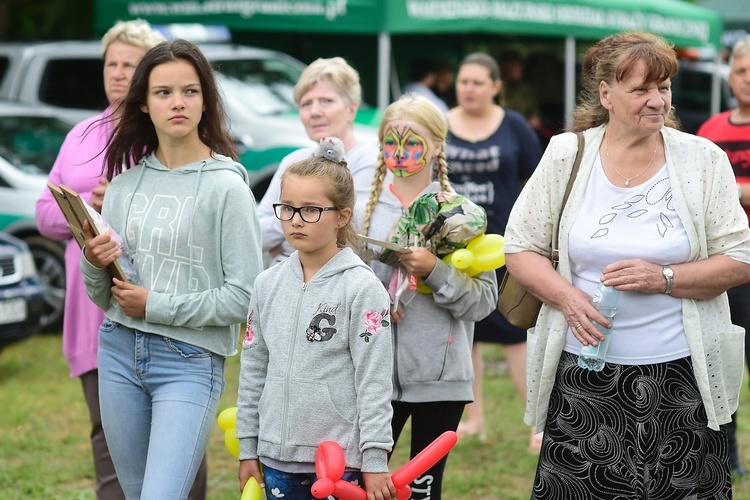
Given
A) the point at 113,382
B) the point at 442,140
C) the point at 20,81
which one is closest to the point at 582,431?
the point at 442,140

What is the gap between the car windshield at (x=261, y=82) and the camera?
35.6ft

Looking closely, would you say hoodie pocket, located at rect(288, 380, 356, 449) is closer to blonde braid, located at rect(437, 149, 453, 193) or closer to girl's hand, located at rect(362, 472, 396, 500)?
girl's hand, located at rect(362, 472, 396, 500)

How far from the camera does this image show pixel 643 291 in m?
3.24

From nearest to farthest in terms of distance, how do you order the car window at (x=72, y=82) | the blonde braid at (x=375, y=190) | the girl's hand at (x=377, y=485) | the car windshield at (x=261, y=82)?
the girl's hand at (x=377, y=485) → the blonde braid at (x=375, y=190) → the car windshield at (x=261, y=82) → the car window at (x=72, y=82)

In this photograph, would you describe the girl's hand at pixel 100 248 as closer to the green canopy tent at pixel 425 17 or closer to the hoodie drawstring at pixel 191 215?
the hoodie drawstring at pixel 191 215

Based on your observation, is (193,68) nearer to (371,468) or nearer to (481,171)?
(371,468)

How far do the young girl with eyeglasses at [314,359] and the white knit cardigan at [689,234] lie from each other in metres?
0.57

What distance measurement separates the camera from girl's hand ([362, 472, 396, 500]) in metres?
3.14

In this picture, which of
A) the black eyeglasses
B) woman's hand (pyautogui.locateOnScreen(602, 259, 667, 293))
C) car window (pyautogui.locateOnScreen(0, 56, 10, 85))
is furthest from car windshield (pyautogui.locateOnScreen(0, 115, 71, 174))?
woman's hand (pyautogui.locateOnScreen(602, 259, 667, 293))

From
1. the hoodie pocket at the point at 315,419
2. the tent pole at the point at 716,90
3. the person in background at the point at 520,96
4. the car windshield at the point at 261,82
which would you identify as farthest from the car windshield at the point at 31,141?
the tent pole at the point at 716,90

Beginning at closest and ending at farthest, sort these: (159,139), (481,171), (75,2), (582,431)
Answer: (582,431) < (159,139) < (481,171) < (75,2)

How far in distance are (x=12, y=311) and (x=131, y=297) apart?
4.58 metres

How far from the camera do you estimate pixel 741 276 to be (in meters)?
3.31

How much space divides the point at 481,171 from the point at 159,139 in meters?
2.84
